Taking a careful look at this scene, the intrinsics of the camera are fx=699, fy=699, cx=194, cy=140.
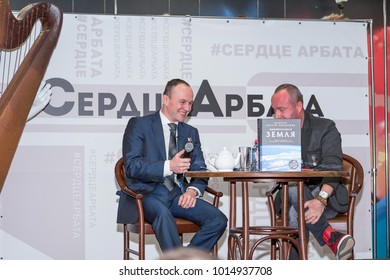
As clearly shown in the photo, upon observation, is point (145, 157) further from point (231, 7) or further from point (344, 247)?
point (231, 7)

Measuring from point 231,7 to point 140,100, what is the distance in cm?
172

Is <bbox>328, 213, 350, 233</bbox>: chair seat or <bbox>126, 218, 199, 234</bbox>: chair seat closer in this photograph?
<bbox>126, 218, 199, 234</bbox>: chair seat

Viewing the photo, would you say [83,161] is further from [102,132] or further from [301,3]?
[301,3]

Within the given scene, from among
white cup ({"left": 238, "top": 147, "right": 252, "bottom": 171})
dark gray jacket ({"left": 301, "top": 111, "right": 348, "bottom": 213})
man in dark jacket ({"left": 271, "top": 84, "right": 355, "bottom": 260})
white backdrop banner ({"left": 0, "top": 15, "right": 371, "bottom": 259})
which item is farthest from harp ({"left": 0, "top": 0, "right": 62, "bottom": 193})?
dark gray jacket ({"left": 301, "top": 111, "right": 348, "bottom": 213})

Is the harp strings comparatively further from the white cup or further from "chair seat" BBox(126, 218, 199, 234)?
the white cup

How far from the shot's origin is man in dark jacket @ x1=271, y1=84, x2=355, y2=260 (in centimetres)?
368

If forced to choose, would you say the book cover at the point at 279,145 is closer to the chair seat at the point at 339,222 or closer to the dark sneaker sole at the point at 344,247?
the dark sneaker sole at the point at 344,247

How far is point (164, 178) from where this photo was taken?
378cm

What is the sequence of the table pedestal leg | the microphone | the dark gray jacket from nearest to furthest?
the microphone
the table pedestal leg
the dark gray jacket

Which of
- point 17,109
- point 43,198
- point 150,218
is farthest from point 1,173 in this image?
point 43,198

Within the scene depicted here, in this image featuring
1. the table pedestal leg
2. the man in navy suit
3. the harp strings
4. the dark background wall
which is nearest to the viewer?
the table pedestal leg

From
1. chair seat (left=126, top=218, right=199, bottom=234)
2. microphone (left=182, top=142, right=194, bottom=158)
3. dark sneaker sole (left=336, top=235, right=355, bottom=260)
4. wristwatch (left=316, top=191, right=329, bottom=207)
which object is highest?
microphone (left=182, top=142, right=194, bottom=158)

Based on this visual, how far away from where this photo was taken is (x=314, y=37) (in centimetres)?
492

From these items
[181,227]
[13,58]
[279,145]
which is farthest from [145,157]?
[13,58]
